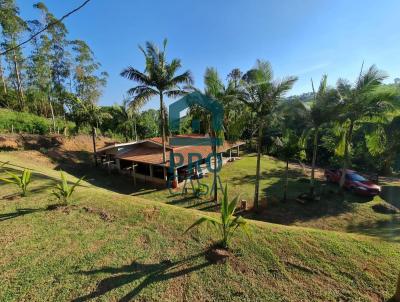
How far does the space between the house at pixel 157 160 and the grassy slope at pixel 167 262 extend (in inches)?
349

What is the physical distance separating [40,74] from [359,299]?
108 ft

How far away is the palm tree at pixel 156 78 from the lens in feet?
46.2

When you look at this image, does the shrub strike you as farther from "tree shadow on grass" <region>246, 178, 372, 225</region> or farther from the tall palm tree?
"tree shadow on grass" <region>246, 178, 372, 225</region>

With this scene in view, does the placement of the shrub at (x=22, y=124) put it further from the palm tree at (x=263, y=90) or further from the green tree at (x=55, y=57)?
the palm tree at (x=263, y=90)

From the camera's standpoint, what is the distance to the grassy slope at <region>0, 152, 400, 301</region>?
13.2ft

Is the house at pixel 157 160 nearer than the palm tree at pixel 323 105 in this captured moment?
No

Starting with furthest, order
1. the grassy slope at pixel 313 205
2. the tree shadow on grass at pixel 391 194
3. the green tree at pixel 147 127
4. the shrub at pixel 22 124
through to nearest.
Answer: the green tree at pixel 147 127 < the shrub at pixel 22 124 < the tree shadow on grass at pixel 391 194 < the grassy slope at pixel 313 205

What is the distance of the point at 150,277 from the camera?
171 inches

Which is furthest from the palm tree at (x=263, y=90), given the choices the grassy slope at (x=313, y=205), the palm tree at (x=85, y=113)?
the palm tree at (x=85, y=113)

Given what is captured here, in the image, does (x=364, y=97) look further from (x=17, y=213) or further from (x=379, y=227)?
(x=17, y=213)

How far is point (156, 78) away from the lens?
46.4 feet

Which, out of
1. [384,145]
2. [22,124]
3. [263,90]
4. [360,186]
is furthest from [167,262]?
[22,124]

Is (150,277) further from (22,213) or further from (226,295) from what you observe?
(22,213)

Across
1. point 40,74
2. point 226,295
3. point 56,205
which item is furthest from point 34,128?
point 226,295
